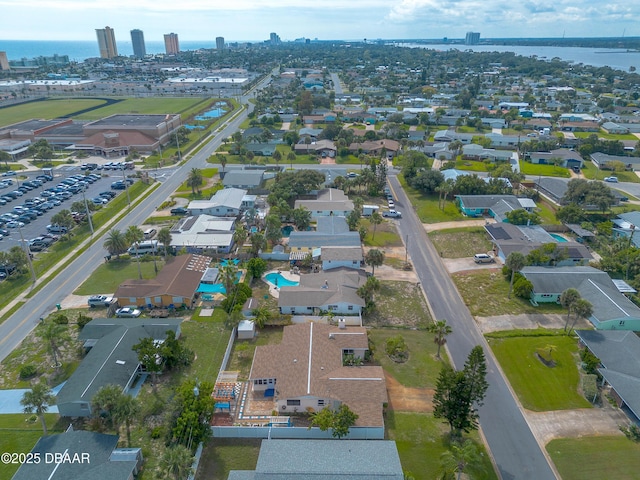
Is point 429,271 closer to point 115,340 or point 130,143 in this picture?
point 115,340

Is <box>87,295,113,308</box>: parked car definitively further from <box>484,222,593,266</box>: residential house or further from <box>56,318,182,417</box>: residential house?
<box>484,222,593,266</box>: residential house

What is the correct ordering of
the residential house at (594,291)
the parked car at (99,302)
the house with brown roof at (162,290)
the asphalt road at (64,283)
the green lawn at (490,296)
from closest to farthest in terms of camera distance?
the residential house at (594,291) < the asphalt road at (64,283) < the green lawn at (490,296) < the house with brown roof at (162,290) < the parked car at (99,302)

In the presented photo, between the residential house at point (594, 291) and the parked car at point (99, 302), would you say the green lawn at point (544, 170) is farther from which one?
the parked car at point (99, 302)

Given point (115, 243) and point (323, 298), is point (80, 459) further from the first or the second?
point (115, 243)

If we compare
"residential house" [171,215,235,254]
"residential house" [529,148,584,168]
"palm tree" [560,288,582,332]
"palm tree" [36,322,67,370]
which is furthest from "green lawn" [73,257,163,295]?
"residential house" [529,148,584,168]

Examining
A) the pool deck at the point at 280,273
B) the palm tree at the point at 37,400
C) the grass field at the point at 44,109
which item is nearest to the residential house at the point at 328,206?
→ the pool deck at the point at 280,273

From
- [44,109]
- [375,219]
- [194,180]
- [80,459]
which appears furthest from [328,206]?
[44,109]

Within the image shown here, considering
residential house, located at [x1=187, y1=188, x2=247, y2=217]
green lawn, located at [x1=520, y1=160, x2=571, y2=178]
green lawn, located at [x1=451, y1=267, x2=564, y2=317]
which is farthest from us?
green lawn, located at [x1=520, y1=160, x2=571, y2=178]
